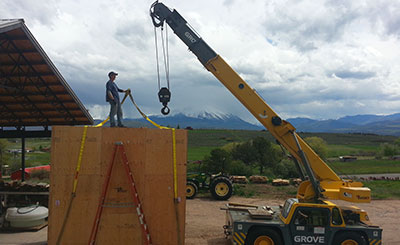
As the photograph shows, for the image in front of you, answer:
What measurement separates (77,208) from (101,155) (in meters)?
1.31

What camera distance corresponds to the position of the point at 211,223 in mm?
13422

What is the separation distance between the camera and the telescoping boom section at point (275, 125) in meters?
9.71

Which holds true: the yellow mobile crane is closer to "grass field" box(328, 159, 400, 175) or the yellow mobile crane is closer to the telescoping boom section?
the telescoping boom section

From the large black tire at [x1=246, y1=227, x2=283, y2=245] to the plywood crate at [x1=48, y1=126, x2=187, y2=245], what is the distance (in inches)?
107

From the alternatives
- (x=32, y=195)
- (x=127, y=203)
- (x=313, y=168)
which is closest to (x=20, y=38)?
(x=32, y=195)

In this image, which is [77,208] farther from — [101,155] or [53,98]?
[53,98]

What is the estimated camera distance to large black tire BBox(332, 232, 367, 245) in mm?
8875

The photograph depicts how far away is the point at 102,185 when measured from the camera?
698cm

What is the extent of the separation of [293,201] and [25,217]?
9.93m

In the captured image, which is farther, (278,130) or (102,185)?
(278,130)

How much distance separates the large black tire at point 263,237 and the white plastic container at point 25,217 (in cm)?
826

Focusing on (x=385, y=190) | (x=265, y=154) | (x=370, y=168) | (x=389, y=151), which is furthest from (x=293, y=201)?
(x=389, y=151)

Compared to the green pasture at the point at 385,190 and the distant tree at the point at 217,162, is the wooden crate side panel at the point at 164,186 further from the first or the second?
the distant tree at the point at 217,162

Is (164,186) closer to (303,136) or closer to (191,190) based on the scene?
(191,190)
